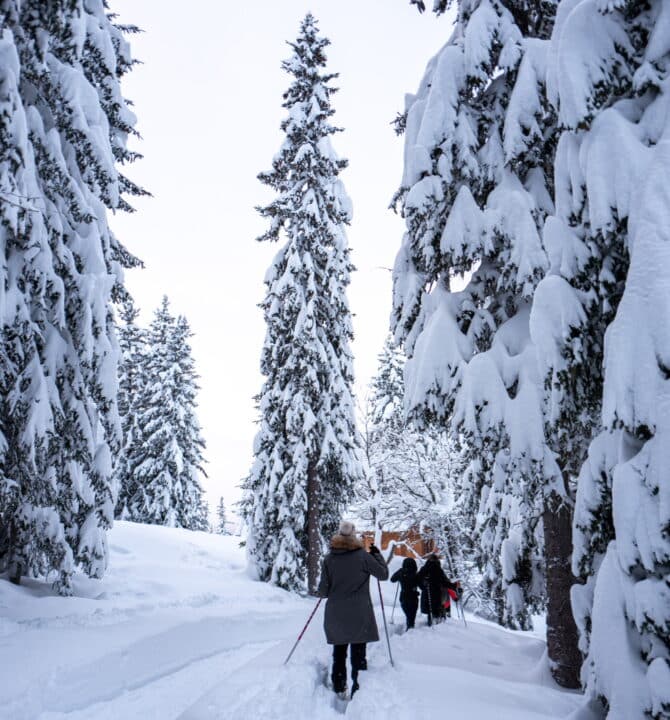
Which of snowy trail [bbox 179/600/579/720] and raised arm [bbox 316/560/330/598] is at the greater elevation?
raised arm [bbox 316/560/330/598]

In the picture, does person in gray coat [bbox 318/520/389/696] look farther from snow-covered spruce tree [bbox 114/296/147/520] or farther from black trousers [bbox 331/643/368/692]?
snow-covered spruce tree [bbox 114/296/147/520]

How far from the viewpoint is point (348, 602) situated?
578 cm

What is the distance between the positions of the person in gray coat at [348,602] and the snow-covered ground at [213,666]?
329 millimetres

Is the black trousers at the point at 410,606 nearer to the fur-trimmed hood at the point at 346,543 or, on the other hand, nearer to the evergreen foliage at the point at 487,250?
the evergreen foliage at the point at 487,250

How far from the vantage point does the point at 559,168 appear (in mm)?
4371

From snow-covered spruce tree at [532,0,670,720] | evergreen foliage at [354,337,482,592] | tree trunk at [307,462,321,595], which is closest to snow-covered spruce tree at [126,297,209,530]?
evergreen foliage at [354,337,482,592]

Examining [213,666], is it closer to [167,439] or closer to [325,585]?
[325,585]

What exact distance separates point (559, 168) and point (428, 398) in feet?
12.2

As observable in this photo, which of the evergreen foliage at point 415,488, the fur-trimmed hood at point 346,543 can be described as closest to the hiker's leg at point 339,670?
the fur-trimmed hood at point 346,543

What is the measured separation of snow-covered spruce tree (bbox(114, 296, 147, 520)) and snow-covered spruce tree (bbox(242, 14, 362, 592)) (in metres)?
14.9

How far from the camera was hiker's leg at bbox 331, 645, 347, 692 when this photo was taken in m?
5.49

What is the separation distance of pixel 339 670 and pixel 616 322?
4.64 m

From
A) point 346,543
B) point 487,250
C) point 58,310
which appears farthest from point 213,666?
point 487,250

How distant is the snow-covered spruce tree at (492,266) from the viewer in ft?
21.3
